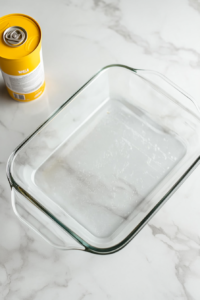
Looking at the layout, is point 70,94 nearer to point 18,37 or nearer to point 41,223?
point 18,37

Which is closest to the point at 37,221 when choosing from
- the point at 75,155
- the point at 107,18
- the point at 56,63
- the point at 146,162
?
the point at 75,155

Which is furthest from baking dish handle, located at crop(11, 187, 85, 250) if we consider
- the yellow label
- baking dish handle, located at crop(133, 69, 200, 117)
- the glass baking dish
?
baking dish handle, located at crop(133, 69, 200, 117)

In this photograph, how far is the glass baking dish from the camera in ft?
2.68

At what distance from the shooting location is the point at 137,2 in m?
1.00

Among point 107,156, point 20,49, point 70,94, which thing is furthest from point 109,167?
point 20,49

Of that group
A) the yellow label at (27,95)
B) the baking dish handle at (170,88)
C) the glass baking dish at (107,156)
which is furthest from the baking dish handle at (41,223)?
Result: the baking dish handle at (170,88)

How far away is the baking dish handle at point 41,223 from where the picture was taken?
783mm

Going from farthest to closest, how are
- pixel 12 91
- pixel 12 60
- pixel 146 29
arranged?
pixel 146 29 → pixel 12 91 → pixel 12 60

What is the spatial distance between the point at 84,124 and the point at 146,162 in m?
0.18

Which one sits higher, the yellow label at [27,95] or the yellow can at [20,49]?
the yellow can at [20,49]

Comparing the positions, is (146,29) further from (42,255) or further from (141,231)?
(42,255)

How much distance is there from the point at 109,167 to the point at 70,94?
205 mm

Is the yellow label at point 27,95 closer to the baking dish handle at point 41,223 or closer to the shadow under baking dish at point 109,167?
the shadow under baking dish at point 109,167

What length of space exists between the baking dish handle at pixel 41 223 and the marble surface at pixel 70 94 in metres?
0.02
